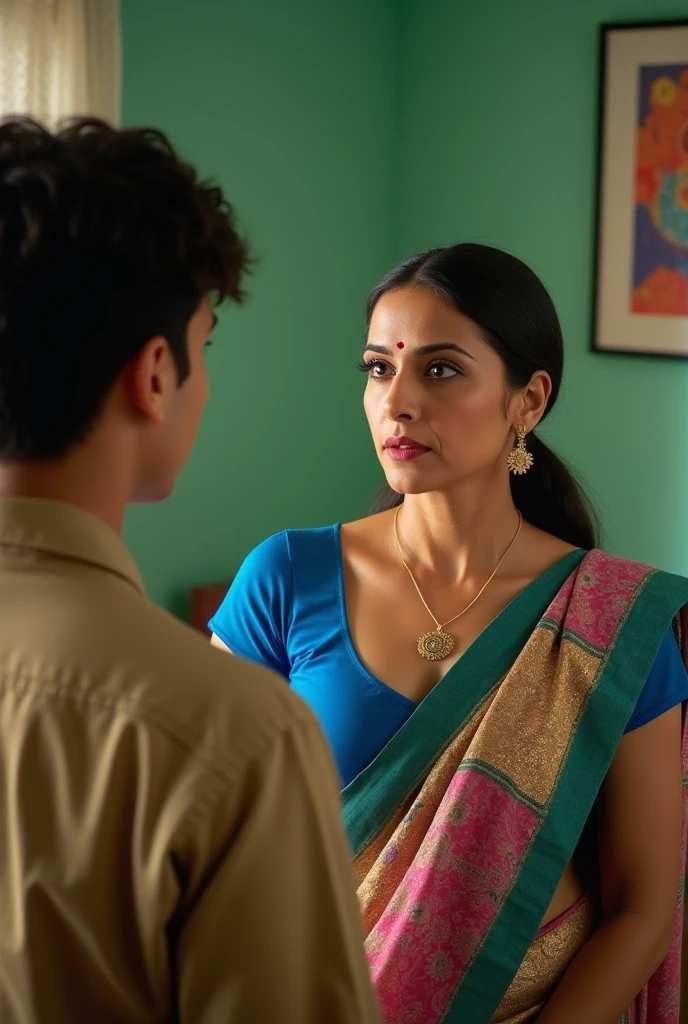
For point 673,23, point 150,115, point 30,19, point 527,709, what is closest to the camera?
point 527,709

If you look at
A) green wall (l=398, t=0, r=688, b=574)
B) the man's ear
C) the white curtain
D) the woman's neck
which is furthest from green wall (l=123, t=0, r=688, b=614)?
the man's ear

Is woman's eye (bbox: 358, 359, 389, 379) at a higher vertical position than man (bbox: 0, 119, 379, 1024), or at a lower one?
higher

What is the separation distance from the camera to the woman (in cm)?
135

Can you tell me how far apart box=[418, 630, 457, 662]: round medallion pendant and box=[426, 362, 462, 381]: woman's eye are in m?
0.33

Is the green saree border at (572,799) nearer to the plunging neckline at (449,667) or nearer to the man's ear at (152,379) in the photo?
the plunging neckline at (449,667)

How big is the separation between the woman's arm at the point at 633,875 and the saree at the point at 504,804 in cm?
4

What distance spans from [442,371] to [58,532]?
0.90 m

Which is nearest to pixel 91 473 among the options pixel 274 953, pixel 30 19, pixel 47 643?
pixel 47 643

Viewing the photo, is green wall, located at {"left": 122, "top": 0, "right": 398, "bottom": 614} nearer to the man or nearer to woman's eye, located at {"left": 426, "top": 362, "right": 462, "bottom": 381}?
woman's eye, located at {"left": 426, "top": 362, "right": 462, "bottom": 381}

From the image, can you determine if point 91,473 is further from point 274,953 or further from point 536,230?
point 536,230

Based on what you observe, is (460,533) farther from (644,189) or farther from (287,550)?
(644,189)

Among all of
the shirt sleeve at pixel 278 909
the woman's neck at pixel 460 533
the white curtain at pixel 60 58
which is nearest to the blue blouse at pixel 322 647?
the woman's neck at pixel 460 533

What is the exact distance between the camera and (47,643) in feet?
2.14

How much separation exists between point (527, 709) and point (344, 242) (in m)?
2.44
